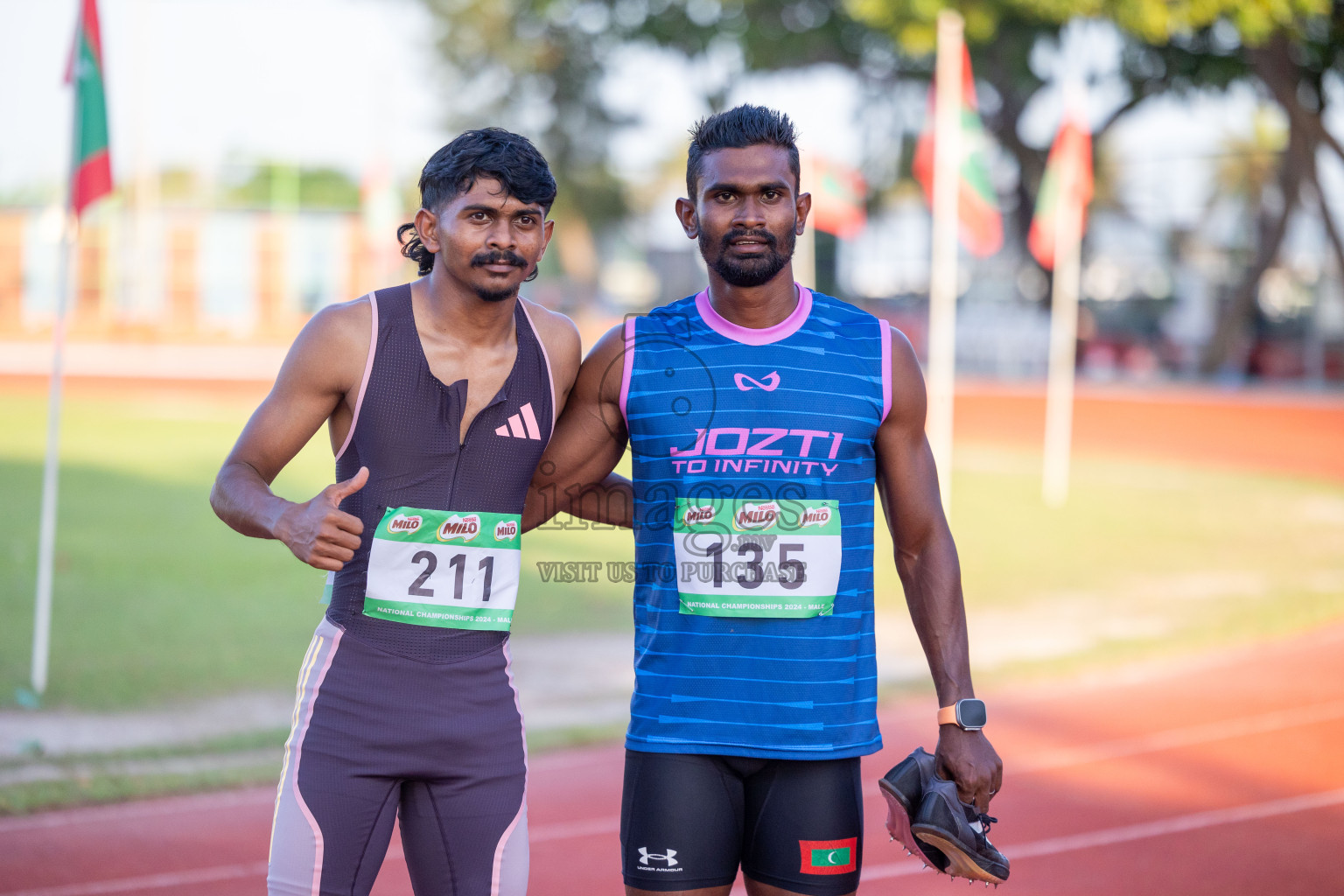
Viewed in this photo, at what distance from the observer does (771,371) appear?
112 inches

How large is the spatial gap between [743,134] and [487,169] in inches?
23.1

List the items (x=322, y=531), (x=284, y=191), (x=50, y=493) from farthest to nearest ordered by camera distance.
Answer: (x=284, y=191) → (x=50, y=493) → (x=322, y=531)

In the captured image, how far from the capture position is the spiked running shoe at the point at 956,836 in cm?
273

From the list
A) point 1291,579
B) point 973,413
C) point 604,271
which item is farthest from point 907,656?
point 604,271

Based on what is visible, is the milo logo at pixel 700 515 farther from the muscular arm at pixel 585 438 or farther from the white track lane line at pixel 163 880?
the white track lane line at pixel 163 880

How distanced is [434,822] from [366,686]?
1.06 feet

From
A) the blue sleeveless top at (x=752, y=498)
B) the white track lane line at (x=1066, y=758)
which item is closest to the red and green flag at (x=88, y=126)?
the white track lane line at (x=1066, y=758)

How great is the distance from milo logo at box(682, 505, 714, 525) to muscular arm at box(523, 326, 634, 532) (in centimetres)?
34

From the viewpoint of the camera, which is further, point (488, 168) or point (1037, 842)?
point (1037, 842)

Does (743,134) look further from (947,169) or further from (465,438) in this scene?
(947,169)

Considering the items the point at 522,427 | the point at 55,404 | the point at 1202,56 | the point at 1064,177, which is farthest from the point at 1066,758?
the point at 1202,56

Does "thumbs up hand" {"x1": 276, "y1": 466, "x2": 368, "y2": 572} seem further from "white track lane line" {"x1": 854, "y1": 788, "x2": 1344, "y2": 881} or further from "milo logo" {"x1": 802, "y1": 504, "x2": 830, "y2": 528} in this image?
"white track lane line" {"x1": 854, "y1": 788, "x2": 1344, "y2": 881}

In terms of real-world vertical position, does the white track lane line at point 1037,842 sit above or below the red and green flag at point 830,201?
below

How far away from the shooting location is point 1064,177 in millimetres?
14875
